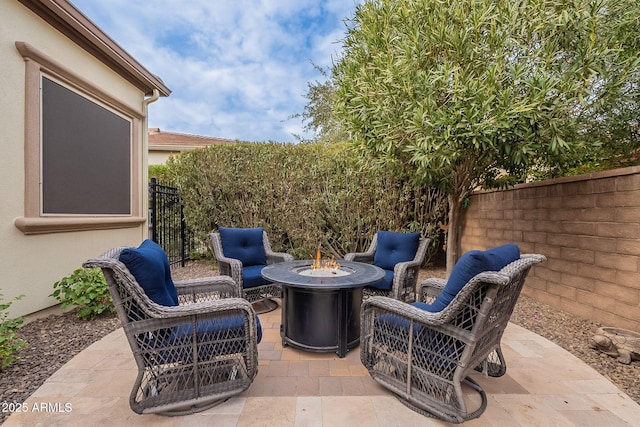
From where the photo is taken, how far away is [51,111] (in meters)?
3.58

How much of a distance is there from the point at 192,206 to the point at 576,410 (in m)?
6.28

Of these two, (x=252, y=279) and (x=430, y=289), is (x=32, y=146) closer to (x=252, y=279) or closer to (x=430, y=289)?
(x=252, y=279)

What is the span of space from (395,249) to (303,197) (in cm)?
249

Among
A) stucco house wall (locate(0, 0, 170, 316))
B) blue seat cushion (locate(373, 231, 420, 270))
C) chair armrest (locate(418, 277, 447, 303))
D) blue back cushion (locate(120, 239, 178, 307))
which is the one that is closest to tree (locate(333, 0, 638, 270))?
blue seat cushion (locate(373, 231, 420, 270))

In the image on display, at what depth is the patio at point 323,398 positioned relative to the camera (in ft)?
6.09

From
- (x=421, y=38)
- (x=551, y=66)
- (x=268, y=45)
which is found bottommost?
(x=551, y=66)

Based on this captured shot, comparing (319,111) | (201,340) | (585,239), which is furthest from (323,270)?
(319,111)

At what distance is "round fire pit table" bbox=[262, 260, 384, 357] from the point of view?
2625 mm

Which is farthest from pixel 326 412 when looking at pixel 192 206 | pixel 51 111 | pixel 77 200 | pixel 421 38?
pixel 192 206

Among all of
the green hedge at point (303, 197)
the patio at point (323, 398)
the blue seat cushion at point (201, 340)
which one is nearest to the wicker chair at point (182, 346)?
the blue seat cushion at point (201, 340)

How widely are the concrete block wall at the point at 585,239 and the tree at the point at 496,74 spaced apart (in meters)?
0.52

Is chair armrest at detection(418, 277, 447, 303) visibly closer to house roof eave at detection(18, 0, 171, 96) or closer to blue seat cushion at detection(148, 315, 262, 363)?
blue seat cushion at detection(148, 315, 262, 363)

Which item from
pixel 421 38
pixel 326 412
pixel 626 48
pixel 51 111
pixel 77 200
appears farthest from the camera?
pixel 77 200

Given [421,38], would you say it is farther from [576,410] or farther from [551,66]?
[576,410]
